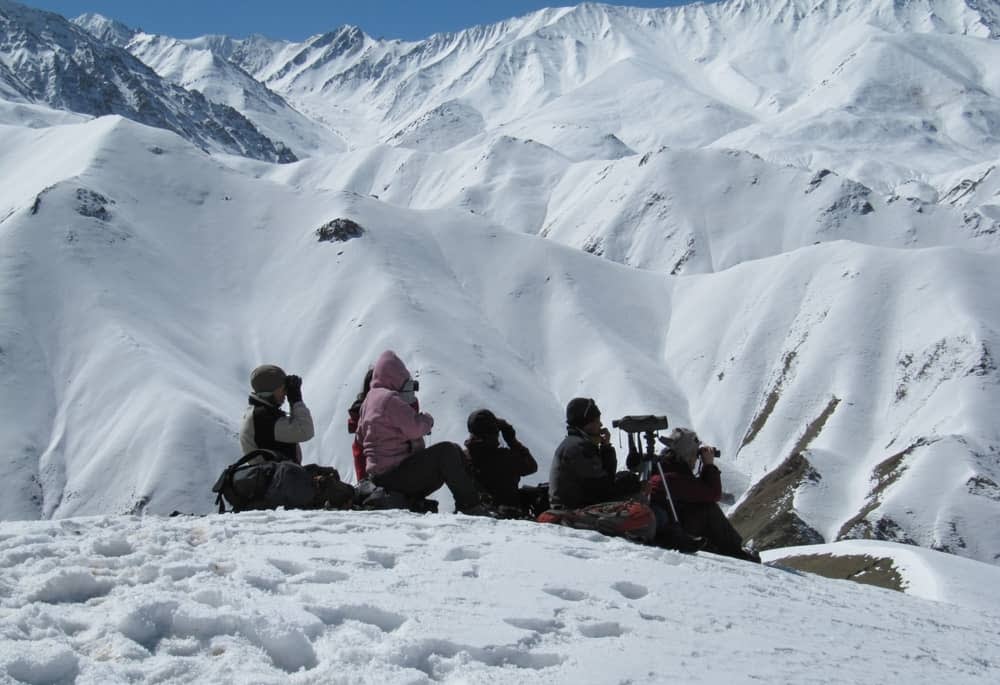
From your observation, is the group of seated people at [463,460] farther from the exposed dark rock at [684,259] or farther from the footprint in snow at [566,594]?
the exposed dark rock at [684,259]

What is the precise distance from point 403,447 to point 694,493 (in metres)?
4.06

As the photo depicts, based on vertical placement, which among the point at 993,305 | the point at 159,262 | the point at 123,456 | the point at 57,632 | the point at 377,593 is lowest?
the point at 123,456

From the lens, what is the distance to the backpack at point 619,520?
12672mm

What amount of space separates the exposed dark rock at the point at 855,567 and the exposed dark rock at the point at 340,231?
115 m

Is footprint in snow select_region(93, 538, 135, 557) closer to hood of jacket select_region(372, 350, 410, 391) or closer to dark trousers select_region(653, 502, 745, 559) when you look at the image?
hood of jacket select_region(372, 350, 410, 391)

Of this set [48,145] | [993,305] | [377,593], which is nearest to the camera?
[377,593]

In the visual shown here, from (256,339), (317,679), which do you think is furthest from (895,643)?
(256,339)

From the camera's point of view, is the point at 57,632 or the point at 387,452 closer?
the point at 57,632

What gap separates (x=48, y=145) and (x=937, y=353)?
152539 millimetres

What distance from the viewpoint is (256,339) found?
429 ft

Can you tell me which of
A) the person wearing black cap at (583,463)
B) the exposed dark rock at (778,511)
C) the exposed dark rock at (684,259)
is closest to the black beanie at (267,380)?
the person wearing black cap at (583,463)

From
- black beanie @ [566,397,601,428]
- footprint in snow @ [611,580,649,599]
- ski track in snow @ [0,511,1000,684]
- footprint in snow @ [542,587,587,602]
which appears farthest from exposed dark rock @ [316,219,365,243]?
footprint in snow @ [542,587,587,602]

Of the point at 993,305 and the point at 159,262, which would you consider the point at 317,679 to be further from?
the point at 159,262

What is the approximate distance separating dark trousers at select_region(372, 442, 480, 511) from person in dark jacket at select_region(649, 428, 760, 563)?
2593mm
